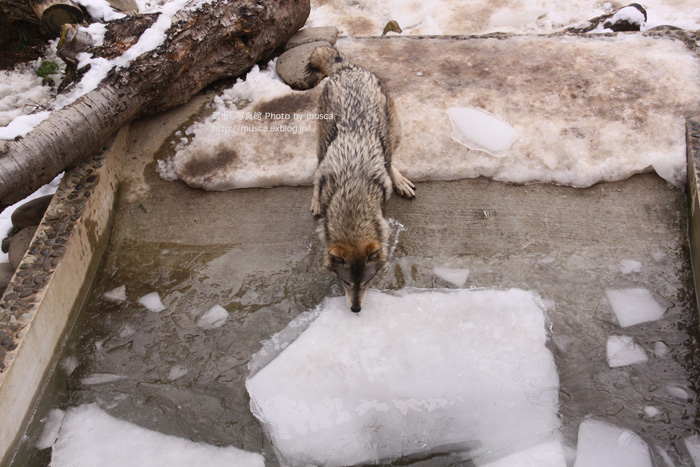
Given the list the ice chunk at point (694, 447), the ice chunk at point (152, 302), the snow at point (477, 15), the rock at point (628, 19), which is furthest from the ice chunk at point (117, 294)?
the rock at point (628, 19)

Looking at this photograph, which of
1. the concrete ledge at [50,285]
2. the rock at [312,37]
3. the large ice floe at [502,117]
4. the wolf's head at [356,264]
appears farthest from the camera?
the rock at [312,37]

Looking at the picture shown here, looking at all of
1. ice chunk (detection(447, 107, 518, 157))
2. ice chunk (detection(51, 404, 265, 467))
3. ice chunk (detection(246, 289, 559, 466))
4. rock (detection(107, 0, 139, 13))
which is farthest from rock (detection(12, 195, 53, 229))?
ice chunk (detection(447, 107, 518, 157))

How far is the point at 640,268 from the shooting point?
4488mm

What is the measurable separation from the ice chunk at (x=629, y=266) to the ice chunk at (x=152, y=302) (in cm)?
394

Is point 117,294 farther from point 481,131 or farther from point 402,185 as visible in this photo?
point 481,131

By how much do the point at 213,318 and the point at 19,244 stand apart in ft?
6.88

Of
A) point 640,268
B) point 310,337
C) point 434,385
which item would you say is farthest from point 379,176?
point 640,268

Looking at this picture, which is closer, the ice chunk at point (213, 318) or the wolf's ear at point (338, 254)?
the wolf's ear at point (338, 254)

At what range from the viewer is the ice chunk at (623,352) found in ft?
13.0

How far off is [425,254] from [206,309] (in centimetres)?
197

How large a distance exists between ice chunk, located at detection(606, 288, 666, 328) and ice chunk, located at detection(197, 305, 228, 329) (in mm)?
3199

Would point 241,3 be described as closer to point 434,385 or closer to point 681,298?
point 434,385

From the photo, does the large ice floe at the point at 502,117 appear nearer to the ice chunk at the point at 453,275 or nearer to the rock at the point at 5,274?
the ice chunk at the point at 453,275

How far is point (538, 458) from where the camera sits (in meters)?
3.53
